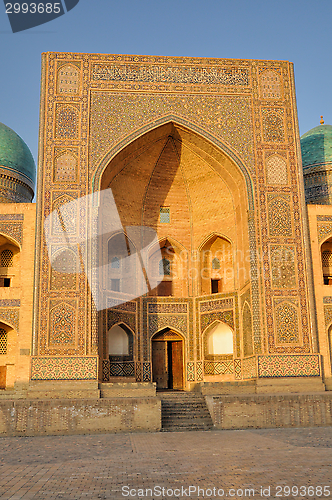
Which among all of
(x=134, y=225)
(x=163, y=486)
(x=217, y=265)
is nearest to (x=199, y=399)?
(x=217, y=265)

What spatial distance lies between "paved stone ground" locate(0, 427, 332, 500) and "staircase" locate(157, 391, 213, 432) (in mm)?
1247

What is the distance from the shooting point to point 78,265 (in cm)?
996

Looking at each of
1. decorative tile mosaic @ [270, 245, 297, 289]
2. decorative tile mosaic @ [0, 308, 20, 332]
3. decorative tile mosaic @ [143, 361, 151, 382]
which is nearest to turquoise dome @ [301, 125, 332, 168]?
decorative tile mosaic @ [270, 245, 297, 289]

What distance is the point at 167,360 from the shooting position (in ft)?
40.3

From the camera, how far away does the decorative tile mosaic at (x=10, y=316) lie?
10445 mm

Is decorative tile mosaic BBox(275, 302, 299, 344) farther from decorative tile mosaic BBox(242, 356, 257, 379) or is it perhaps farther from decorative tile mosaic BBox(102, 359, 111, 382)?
decorative tile mosaic BBox(102, 359, 111, 382)

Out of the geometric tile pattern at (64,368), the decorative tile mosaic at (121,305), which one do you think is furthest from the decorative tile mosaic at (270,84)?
the geometric tile pattern at (64,368)

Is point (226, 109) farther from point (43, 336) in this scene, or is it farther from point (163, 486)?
point (163, 486)

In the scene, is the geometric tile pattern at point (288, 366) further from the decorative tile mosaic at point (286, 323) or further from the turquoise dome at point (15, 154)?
the turquoise dome at point (15, 154)

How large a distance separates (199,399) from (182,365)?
9.43 ft

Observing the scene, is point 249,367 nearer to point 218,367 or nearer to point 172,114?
point 218,367

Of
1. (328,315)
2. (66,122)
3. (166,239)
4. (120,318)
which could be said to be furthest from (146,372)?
(66,122)

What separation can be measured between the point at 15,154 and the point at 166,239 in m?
5.16

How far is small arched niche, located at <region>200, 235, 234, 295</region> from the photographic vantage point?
12.2 m
